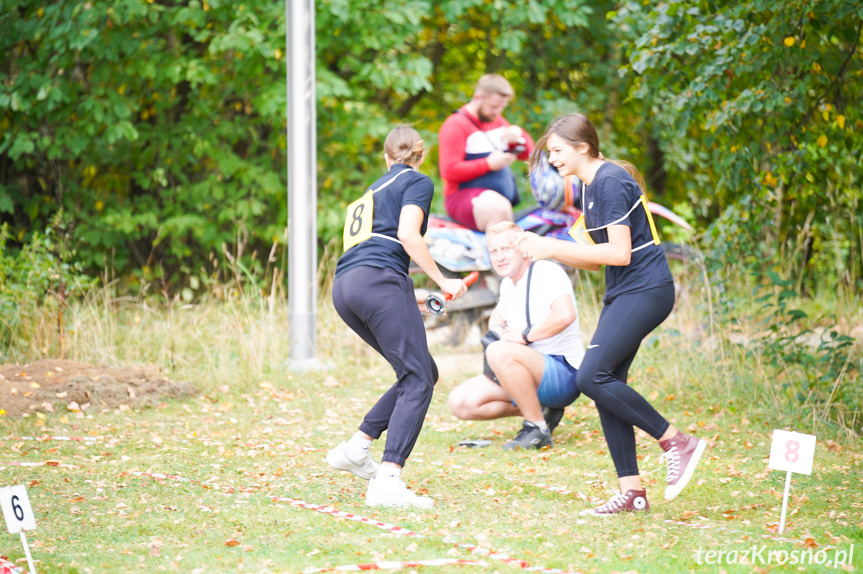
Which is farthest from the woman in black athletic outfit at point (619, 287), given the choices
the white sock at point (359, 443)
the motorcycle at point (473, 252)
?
the motorcycle at point (473, 252)

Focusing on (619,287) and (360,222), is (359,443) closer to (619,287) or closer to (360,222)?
(360,222)

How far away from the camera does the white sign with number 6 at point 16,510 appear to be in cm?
297

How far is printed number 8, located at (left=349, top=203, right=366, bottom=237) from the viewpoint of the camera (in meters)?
4.20

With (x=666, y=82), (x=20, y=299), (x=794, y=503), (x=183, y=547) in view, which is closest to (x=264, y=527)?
(x=183, y=547)

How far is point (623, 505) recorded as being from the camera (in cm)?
392

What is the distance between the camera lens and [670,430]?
12.8 feet

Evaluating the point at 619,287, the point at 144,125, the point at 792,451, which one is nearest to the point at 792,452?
the point at 792,451

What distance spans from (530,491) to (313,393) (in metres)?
2.82

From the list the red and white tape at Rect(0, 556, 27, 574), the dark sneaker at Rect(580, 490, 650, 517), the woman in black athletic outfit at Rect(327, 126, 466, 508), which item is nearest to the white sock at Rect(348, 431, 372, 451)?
the woman in black athletic outfit at Rect(327, 126, 466, 508)

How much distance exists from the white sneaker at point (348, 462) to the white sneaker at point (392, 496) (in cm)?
26

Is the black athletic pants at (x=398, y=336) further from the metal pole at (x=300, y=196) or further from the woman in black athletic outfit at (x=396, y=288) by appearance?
the metal pole at (x=300, y=196)

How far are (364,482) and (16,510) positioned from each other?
1889mm

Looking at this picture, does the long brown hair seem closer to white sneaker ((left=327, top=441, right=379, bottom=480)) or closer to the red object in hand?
the red object in hand

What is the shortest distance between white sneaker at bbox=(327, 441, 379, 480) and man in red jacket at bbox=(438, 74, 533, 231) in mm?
4047
